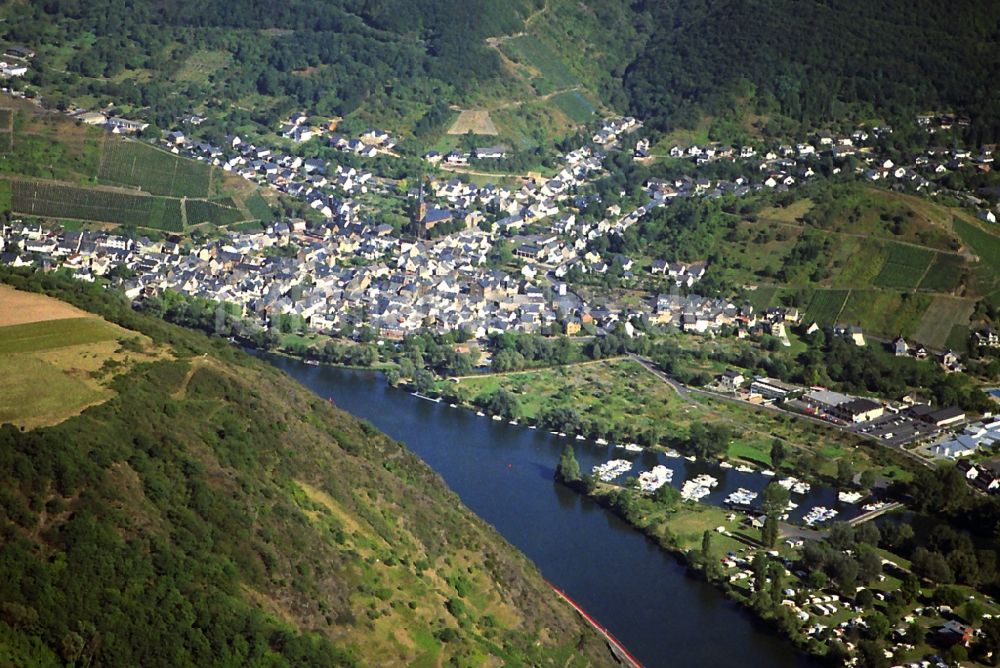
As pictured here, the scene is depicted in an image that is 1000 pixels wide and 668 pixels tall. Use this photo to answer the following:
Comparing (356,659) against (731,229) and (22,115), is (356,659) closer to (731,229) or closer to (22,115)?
(731,229)

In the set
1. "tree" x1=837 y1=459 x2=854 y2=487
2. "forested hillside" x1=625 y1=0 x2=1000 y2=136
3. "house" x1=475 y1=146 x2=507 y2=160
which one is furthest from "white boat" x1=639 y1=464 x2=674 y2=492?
"forested hillside" x1=625 y1=0 x2=1000 y2=136

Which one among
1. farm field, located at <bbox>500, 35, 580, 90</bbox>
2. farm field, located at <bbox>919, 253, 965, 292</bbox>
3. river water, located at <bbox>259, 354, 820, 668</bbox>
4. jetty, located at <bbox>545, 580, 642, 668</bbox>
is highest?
farm field, located at <bbox>500, 35, 580, 90</bbox>

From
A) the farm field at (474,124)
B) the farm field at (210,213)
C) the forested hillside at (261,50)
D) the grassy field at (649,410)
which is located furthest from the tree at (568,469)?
the forested hillside at (261,50)

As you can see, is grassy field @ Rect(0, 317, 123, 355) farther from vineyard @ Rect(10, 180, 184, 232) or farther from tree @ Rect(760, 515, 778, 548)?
vineyard @ Rect(10, 180, 184, 232)

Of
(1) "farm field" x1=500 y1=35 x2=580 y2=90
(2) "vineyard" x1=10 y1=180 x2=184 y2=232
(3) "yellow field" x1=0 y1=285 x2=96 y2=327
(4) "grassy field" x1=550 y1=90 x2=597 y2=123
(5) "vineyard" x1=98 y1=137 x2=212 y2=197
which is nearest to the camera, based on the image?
(3) "yellow field" x1=0 y1=285 x2=96 y2=327

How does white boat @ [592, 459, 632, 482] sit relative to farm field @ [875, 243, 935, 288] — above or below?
below

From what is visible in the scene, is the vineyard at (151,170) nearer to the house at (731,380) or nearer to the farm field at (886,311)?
the house at (731,380)

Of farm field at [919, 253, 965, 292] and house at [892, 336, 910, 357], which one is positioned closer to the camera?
house at [892, 336, 910, 357]

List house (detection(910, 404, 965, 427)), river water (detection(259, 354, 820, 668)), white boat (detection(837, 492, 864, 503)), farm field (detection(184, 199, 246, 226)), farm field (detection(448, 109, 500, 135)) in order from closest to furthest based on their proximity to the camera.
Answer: river water (detection(259, 354, 820, 668)) → white boat (detection(837, 492, 864, 503)) → house (detection(910, 404, 965, 427)) → farm field (detection(184, 199, 246, 226)) → farm field (detection(448, 109, 500, 135))
